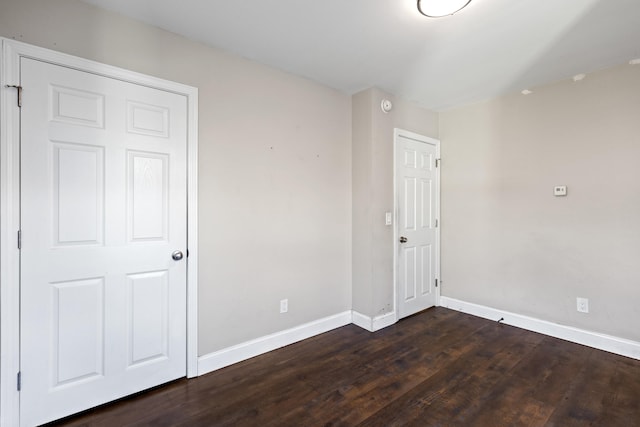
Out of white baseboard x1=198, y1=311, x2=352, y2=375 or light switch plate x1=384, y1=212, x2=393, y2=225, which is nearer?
white baseboard x1=198, y1=311, x2=352, y2=375

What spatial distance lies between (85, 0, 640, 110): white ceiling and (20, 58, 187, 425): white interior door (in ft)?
2.16

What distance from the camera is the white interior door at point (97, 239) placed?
1.64 metres

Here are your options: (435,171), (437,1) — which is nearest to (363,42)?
(437,1)

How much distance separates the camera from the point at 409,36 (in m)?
2.11

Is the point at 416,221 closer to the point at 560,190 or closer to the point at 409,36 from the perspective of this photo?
the point at 560,190

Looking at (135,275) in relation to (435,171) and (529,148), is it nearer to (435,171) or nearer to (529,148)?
(435,171)

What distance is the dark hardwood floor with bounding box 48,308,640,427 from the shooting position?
1.74 metres

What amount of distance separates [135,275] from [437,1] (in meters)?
2.53

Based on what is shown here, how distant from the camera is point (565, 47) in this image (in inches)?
87.4

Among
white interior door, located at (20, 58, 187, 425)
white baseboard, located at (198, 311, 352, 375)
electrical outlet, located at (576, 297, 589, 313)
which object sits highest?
white interior door, located at (20, 58, 187, 425)

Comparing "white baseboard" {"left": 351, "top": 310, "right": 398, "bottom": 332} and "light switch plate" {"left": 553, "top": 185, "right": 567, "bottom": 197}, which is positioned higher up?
"light switch plate" {"left": 553, "top": 185, "right": 567, "bottom": 197}

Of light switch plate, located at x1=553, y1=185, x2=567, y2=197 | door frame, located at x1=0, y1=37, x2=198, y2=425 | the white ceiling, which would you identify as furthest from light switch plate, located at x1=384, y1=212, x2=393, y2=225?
door frame, located at x1=0, y1=37, x2=198, y2=425

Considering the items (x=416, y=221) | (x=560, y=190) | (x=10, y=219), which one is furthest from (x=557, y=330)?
(x=10, y=219)

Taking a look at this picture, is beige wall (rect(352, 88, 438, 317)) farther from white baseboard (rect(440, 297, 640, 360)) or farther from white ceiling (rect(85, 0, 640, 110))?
white baseboard (rect(440, 297, 640, 360))
